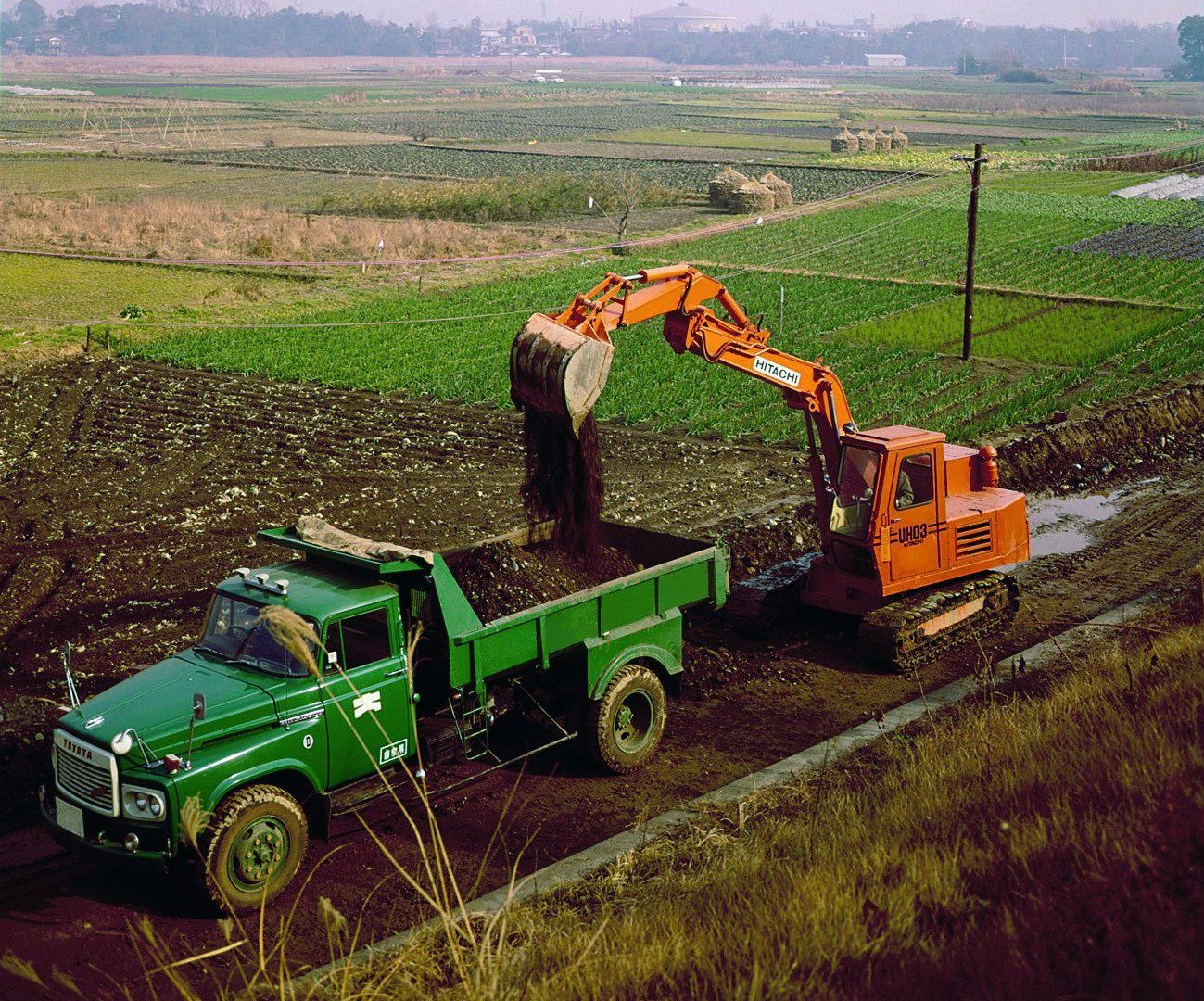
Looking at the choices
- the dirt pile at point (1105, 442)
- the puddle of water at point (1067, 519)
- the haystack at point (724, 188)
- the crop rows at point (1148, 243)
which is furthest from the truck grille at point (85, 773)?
the haystack at point (724, 188)

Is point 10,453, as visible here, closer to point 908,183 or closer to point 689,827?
point 689,827

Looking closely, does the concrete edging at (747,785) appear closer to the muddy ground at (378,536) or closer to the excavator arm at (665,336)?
the muddy ground at (378,536)

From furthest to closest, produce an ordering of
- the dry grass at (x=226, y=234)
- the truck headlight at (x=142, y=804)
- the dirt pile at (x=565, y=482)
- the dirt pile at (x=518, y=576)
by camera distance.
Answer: the dry grass at (x=226, y=234), the dirt pile at (x=565, y=482), the dirt pile at (x=518, y=576), the truck headlight at (x=142, y=804)

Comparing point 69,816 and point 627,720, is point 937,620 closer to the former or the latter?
point 627,720

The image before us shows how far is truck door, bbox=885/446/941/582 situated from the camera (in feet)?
51.5

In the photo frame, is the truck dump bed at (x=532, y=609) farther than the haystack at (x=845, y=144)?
No

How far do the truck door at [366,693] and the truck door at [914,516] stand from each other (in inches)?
256

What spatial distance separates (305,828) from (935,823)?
4817 millimetres

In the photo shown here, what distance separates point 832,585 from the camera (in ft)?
53.7

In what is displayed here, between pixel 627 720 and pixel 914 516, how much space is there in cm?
473

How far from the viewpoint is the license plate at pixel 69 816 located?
10344mm

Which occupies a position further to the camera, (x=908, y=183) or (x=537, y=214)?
(x=908, y=183)

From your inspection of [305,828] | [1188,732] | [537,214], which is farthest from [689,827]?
[537,214]

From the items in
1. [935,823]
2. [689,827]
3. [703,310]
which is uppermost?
[703,310]
